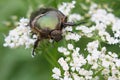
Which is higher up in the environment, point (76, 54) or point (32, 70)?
point (32, 70)

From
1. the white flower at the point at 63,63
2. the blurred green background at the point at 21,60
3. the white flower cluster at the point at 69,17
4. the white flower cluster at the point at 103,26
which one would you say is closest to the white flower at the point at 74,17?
the white flower cluster at the point at 69,17

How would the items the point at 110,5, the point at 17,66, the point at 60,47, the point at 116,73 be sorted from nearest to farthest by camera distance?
1. the point at 116,73
2. the point at 60,47
3. the point at 110,5
4. the point at 17,66

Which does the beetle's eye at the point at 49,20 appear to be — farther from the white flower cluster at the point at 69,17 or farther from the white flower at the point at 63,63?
the white flower at the point at 63,63

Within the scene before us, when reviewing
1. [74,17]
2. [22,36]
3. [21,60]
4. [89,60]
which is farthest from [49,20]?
Answer: [21,60]

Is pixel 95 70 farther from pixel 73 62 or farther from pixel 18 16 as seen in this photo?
pixel 18 16

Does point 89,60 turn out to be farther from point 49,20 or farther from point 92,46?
point 49,20

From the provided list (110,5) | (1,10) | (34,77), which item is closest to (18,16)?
(1,10)

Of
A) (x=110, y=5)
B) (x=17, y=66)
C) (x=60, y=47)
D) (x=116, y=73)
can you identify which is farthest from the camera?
(x=17, y=66)
